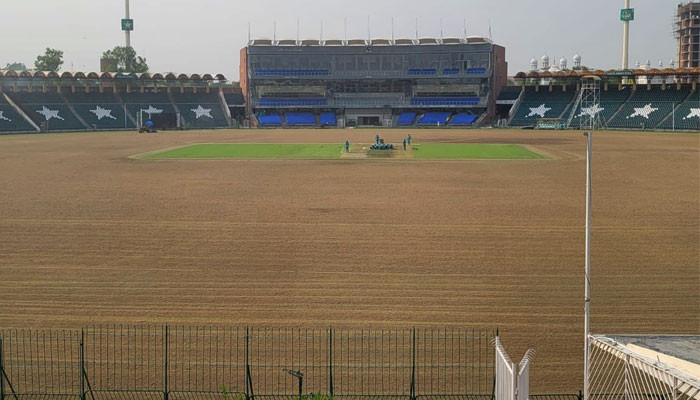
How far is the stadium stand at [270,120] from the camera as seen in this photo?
129m

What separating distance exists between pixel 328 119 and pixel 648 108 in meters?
56.4

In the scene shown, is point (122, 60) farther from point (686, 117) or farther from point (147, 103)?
point (686, 117)

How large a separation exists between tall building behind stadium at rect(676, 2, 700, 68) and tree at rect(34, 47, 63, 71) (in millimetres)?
143268

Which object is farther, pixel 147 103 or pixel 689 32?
pixel 689 32

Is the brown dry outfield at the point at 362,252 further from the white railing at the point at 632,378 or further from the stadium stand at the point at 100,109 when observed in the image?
the stadium stand at the point at 100,109

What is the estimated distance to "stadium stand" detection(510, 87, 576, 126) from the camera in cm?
11606

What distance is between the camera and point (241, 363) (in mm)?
15633

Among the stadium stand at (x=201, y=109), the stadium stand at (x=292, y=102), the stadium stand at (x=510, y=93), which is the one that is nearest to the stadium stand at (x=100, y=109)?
the stadium stand at (x=201, y=109)

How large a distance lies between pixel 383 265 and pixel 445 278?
8.04 ft

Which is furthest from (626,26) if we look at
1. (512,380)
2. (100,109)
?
(512,380)

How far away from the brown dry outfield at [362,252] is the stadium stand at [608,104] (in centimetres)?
6461

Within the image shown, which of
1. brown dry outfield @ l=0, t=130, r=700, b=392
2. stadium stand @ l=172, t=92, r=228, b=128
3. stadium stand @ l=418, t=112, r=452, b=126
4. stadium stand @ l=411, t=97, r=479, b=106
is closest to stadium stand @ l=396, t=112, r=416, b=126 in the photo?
stadium stand @ l=418, t=112, r=452, b=126

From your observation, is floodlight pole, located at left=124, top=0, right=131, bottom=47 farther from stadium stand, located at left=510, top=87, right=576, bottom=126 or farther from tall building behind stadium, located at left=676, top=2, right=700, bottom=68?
tall building behind stadium, located at left=676, top=2, right=700, bottom=68

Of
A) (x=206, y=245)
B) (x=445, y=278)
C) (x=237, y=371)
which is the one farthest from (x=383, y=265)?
(x=237, y=371)
